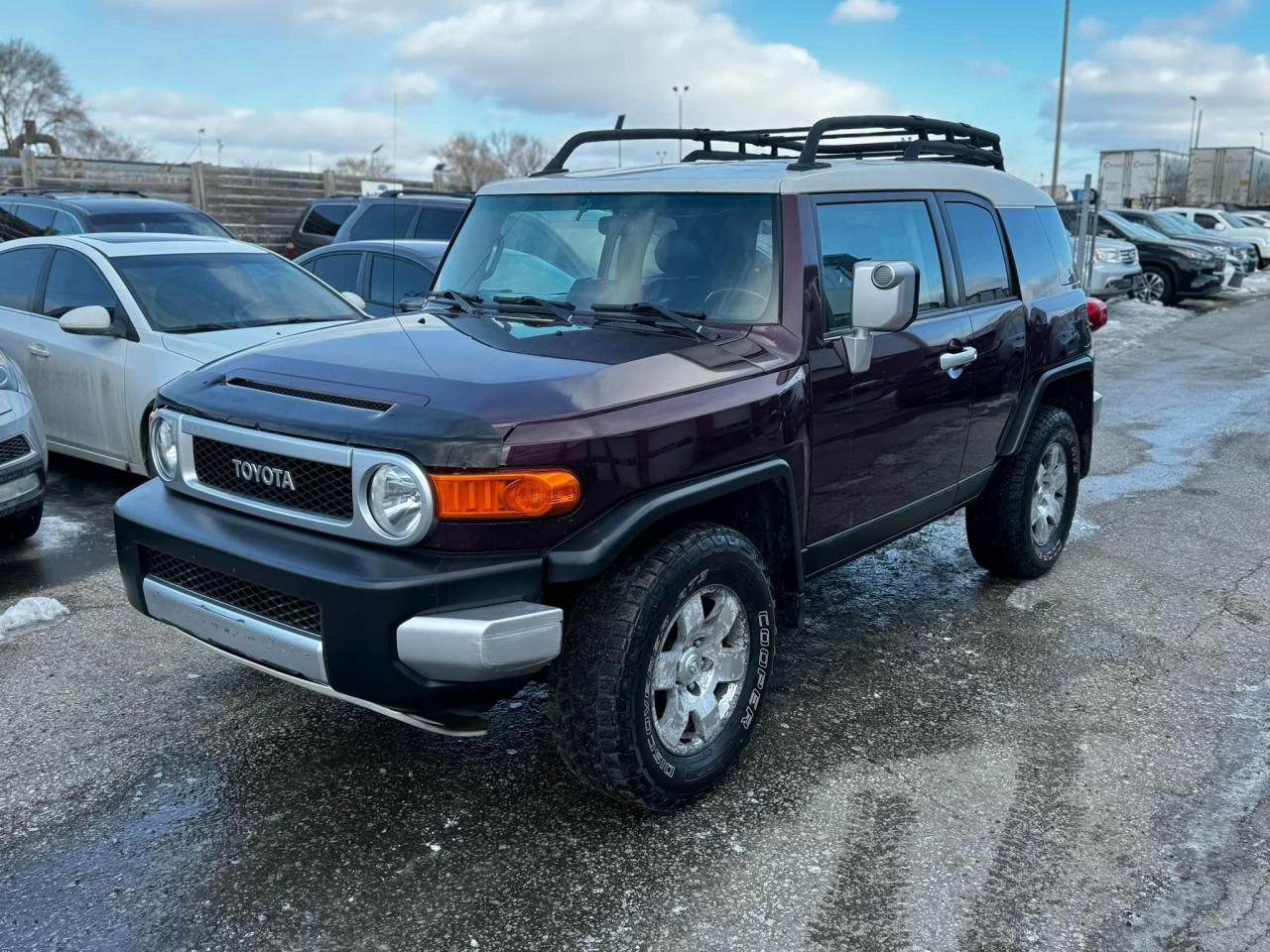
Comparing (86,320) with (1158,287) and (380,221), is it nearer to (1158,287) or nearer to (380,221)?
(380,221)

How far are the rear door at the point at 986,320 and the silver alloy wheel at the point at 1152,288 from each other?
59.8 ft

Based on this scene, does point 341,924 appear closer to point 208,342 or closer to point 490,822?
point 490,822

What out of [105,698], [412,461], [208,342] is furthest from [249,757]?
[208,342]

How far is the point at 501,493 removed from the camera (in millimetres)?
2846

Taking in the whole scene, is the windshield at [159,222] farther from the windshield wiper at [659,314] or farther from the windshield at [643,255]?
the windshield wiper at [659,314]

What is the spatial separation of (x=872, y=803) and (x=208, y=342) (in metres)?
4.78

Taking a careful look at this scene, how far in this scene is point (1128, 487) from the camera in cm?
752

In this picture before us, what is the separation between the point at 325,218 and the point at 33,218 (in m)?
4.10

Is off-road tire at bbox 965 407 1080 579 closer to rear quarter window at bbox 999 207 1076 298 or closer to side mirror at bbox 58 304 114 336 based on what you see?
rear quarter window at bbox 999 207 1076 298

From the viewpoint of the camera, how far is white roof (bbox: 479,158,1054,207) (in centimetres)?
384

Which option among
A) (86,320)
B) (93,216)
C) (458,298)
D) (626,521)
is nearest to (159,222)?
(93,216)

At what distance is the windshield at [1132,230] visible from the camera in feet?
71.2

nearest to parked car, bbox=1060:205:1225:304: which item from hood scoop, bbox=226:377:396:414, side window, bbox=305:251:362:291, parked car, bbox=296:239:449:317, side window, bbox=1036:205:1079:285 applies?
parked car, bbox=296:239:449:317

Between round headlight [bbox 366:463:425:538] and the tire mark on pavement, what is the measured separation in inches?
56.7
